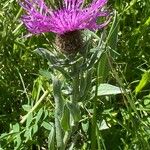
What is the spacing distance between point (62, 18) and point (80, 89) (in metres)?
0.17

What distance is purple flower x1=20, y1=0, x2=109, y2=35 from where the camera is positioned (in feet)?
2.86

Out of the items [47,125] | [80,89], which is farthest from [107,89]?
[47,125]

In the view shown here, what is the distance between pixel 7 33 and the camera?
1.36m

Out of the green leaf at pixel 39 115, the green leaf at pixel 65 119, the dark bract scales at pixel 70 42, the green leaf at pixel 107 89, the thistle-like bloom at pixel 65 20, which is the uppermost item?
the thistle-like bloom at pixel 65 20

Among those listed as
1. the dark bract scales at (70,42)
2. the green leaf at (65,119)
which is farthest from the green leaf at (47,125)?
the dark bract scales at (70,42)

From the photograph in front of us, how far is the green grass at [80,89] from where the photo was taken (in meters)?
0.95

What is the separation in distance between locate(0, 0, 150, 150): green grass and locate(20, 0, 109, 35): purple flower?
44 mm

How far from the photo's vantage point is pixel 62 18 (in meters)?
0.88

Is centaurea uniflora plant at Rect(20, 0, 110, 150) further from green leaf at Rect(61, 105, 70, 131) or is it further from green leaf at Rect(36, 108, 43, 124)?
green leaf at Rect(36, 108, 43, 124)

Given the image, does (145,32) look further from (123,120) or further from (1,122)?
(1,122)

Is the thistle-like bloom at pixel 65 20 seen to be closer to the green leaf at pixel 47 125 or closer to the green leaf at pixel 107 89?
the green leaf at pixel 107 89

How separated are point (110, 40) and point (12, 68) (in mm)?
490

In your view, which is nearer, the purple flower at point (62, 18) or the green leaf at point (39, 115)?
the purple flower at point (62, 18)

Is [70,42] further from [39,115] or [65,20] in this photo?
[39,115]
